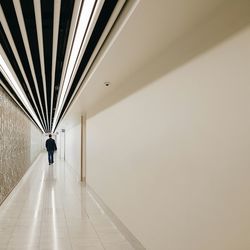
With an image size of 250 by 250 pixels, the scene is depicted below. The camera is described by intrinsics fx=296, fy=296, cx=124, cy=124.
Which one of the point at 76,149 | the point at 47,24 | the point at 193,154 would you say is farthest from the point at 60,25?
the point at 76,149

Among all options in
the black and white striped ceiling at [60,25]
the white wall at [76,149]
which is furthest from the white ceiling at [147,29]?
the white wall at [76,149]

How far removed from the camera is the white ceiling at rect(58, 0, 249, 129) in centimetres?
215

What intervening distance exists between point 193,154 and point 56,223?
3.47 m

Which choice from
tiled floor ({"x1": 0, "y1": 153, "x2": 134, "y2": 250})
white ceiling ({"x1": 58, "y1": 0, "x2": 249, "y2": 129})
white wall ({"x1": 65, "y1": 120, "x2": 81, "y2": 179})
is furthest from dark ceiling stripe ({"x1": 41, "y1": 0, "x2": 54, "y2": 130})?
white wall ({"x1": 65, "y1": 120, "x2": 81, "y2": 179})

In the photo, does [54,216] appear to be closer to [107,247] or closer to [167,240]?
[107,247]

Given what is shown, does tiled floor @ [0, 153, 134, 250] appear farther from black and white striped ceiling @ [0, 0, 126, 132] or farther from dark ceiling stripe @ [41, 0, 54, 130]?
dark ceiling stripe @ [41, 0, 54, 130]

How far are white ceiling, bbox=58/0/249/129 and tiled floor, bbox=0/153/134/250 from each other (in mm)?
2432

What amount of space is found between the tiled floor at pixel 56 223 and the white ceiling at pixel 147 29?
2.43 metres

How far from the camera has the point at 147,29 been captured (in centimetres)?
257

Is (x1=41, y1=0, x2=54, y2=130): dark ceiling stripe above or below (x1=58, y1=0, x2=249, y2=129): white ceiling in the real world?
above

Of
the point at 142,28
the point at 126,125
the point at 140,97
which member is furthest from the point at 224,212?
the point at 126,125

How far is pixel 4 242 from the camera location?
418 cm

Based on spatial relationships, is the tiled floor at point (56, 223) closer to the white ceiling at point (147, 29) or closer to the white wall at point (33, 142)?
the white ceiling at point (147, 29)

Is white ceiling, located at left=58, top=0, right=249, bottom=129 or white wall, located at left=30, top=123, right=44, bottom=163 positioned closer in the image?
white ceiling, located at left=58, top=0, right=249, bottom=129
